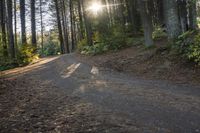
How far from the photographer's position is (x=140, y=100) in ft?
23.6

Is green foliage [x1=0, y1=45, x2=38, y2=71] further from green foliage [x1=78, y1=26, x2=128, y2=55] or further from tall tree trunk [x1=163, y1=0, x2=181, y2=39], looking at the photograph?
tall tree trunk [x1=163, y1=0, x2=181, y2=39]

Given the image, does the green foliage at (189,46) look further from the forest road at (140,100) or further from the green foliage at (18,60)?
the green foliage at (18,60)

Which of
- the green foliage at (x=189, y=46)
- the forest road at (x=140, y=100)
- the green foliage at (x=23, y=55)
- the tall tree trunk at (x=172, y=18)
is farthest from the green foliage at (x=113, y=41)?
the forest road at (x=140, y=100)

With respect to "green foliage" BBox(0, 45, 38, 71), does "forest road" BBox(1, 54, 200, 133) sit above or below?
below

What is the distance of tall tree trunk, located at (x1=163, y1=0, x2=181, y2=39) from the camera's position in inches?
529

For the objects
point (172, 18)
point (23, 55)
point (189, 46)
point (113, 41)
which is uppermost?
point (172, 18)

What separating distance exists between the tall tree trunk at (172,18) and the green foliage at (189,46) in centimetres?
88

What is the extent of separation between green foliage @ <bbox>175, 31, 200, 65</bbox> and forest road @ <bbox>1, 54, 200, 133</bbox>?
1.89 meters

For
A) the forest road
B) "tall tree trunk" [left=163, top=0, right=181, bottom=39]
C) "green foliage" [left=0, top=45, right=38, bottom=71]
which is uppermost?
"tall tree trunk" [left=163, top=0, right=181, bottom=39]

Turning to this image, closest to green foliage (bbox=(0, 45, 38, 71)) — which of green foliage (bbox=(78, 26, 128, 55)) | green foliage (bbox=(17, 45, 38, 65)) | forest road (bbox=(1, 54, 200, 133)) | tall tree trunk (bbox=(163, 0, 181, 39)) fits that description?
green foliage (bbox=(17, 45, 38, 65))

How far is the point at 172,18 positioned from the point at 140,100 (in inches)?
300

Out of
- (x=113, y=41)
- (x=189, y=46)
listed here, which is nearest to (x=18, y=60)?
(x=113, y=41)

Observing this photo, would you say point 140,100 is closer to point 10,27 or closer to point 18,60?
point 18,60

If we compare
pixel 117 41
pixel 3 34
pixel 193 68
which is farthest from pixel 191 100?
pixel 3 34
